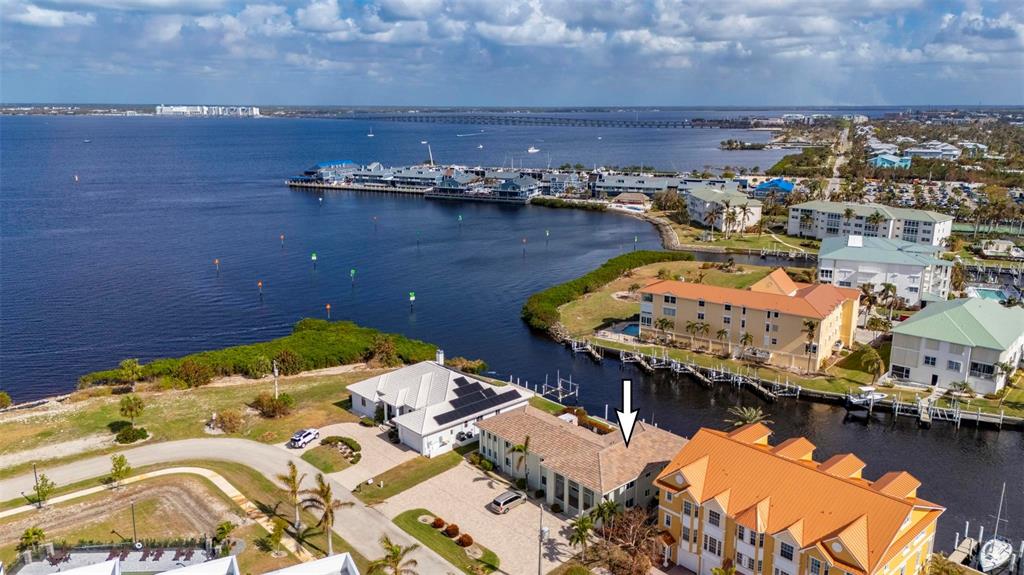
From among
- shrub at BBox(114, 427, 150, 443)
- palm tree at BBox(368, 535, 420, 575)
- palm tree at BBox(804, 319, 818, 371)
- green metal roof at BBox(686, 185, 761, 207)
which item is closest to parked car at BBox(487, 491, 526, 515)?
palm tree at BBox(368, 535, 420, 575)

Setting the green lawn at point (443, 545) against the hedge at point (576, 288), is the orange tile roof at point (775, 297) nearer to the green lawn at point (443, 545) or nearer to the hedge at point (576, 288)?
the hedge at point (576, 288)

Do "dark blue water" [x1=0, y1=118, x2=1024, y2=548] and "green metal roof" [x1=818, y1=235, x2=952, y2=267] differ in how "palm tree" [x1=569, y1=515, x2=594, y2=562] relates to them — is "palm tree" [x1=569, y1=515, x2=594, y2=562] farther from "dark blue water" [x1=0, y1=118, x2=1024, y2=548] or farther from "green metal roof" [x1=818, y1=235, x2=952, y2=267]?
"green metal roof" [x1=818, y1=235, x2=952, y2=267]

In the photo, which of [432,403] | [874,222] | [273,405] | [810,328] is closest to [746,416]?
[810,328]

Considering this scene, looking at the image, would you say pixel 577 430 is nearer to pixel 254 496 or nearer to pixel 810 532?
pixel 810 532

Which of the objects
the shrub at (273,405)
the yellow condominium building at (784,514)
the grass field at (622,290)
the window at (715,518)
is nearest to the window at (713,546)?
the yellow condominium building at (784,514)

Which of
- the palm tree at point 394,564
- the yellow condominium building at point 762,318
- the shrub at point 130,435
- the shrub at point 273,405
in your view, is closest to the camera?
the palm tree at point 394,564

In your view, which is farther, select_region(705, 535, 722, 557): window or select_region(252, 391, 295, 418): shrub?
select_region(252, 391, 295, 418): shrub

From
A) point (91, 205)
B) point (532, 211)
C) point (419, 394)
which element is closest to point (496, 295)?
point (419, 394)
